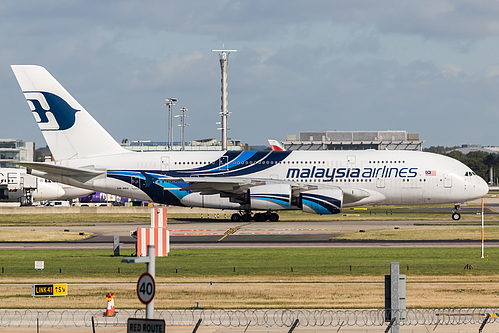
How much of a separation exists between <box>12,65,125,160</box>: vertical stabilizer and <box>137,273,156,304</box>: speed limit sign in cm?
5225

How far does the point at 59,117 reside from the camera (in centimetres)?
6234

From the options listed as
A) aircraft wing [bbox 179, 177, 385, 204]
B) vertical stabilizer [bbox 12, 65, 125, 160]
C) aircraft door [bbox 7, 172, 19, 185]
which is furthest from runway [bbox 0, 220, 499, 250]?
aircraft door [bbox 7, 172, 19, 185]

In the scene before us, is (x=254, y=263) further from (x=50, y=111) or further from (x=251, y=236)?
(x=50, y=111)

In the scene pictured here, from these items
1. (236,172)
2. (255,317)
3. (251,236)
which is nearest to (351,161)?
(236,172)

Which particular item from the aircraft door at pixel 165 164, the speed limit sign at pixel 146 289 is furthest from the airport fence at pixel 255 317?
the aircraft door at pixel 165 164

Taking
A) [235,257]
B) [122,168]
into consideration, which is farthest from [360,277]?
[122,168]

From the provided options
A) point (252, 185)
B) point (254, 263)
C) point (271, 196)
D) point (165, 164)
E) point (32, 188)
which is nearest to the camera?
point (254, 263)

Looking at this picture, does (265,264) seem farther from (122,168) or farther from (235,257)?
(122,168)

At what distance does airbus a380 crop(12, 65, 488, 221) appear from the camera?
202 feet

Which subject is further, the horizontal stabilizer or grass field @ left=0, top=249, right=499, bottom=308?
the horizontal stabilizer

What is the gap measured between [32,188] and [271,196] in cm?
5770

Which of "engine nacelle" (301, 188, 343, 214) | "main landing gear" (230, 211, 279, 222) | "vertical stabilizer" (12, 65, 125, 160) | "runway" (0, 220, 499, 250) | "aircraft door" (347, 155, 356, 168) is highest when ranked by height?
"vertical stabilizer" (12, 65, 125, 160)

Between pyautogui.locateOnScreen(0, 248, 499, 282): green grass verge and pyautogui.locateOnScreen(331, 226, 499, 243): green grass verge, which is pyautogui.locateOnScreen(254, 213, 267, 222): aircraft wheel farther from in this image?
pyautogui.locateOnScreen(0, 248, 499, 282): green grass verge

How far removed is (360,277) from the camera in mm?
32000
